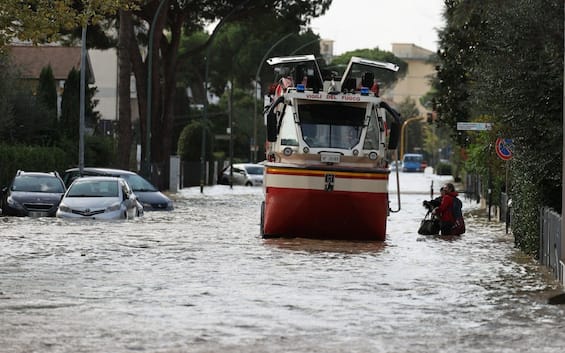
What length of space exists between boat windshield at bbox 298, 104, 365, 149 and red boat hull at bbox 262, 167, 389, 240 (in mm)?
1052

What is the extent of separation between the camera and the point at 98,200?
35000 mm

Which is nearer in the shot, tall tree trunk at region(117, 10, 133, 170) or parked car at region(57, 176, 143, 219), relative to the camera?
parked car at region(57, 176, 143, 219)

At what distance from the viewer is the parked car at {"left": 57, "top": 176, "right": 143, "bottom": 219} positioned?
34344mm

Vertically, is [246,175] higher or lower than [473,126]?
lower

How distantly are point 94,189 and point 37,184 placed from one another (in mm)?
3079

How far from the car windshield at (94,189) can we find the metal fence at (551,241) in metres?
15.3

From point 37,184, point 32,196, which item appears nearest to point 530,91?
point 32,196

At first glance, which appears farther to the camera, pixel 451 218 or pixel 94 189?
pixel 94 189

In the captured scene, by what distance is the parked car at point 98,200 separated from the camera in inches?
1352

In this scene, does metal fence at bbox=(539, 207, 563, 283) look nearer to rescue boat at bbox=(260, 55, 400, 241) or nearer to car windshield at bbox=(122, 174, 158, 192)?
rescue boat at bbox=(260, 55, 400, 241)

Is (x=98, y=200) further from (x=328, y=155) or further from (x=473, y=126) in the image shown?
(x=473, y=126)

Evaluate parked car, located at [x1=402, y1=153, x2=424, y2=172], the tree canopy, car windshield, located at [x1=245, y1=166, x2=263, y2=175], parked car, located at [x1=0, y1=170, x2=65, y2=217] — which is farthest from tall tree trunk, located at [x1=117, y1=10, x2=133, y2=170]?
parked car, located at [x1=402, y1=153, x2=424, y2=172]

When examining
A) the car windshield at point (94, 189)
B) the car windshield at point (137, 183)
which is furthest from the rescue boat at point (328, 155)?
the car windshield at point (137, 183)

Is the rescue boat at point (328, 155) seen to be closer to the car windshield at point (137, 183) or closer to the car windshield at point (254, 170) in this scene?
the car windshield at point (137, 183)
